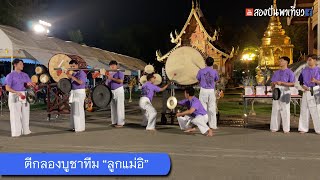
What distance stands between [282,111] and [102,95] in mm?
4890

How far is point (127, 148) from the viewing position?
8.41 m

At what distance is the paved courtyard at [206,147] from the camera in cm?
639

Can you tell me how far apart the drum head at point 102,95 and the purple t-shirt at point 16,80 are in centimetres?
213

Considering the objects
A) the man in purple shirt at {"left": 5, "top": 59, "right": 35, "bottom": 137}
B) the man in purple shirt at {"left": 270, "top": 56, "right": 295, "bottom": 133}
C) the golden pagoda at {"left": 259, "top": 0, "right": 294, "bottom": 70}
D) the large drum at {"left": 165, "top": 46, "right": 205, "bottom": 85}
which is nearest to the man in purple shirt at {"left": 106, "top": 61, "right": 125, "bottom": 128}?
the large drum at {"left": 165, "top": 46, "right": 205, "bottom": 85}

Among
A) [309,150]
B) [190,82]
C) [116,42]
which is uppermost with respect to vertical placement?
[116,42]

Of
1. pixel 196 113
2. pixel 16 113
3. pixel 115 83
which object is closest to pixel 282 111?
pixel 196 113

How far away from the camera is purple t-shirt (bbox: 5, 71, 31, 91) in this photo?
33.0 feet

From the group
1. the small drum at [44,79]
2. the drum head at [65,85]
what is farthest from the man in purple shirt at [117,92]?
the small drum at [44,79]

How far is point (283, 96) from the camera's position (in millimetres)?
10719

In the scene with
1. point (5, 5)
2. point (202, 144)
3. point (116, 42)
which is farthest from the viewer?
point (116, 42)

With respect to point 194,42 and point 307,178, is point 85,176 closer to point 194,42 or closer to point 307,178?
point 307,178

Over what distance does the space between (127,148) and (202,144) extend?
5.38 ft

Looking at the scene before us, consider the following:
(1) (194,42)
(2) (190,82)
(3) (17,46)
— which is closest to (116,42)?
(1) (194,42)

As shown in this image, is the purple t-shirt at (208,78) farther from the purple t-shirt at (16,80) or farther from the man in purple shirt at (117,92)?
the purple t-shirt at (16,80)
